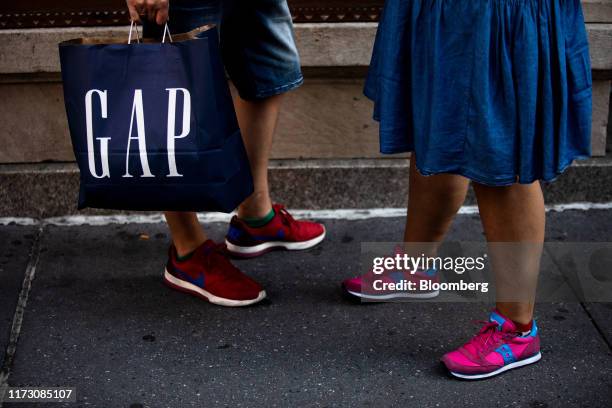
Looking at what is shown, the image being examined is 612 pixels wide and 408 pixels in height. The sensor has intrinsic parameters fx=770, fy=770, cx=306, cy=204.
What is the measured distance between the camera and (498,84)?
6.60ft

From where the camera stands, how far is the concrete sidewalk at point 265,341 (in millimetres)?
2230

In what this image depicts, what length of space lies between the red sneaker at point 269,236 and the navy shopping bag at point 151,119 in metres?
0.79

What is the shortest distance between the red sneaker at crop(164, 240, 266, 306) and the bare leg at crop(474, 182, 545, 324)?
2.90 feet

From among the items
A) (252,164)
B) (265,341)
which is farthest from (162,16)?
(265,341)

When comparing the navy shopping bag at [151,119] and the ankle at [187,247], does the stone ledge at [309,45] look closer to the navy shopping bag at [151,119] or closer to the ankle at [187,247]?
the ankle at [187,247]

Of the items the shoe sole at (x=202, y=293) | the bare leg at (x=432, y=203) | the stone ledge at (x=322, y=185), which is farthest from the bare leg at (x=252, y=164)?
the bare leg at (x=432, y=203)

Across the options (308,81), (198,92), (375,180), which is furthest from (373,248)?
(198,92)

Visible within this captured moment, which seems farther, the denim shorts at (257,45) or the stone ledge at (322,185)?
the stone ledge at (322,185)

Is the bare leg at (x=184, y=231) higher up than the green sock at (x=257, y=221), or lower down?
higher up

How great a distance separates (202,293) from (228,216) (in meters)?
0.74

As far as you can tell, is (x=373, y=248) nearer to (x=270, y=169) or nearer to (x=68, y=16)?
(x=270, y=169)

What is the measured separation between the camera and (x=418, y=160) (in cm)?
220

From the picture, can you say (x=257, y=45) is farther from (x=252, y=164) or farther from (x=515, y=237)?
(x=515, y=237)

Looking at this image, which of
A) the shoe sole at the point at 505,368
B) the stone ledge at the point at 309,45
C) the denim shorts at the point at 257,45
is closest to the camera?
the shoe sole at the point at 505,368
